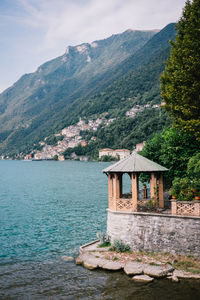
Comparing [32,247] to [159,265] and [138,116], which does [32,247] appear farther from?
[138,116]

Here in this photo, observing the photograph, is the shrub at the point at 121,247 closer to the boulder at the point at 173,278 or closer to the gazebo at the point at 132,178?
the gazebo at the point at 132,178

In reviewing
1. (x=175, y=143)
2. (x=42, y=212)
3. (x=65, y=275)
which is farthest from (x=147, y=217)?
(x=42, y=212)

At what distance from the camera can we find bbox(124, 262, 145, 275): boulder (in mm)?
14062

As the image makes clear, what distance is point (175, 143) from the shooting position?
71.6ft

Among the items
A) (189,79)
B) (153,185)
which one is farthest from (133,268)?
(189,79)

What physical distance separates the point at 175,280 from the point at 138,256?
2.70 meters

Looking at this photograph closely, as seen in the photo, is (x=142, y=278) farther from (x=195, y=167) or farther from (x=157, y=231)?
(x=195, y=167)

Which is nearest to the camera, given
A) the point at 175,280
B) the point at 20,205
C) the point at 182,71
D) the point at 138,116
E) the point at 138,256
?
the point at 175,280

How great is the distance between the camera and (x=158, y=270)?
13.9m

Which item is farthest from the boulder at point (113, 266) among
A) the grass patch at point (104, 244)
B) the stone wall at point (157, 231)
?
the grass patch at point (104, 244)

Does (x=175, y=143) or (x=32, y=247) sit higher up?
(x=175, y=143)

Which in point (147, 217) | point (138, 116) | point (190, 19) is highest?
point (138, 116)

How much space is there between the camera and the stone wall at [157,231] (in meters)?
14.8

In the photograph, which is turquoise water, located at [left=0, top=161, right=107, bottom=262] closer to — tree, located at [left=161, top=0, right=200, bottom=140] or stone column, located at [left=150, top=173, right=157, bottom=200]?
stone column, located at [left=150, top=173, right=157, bottom=200]
